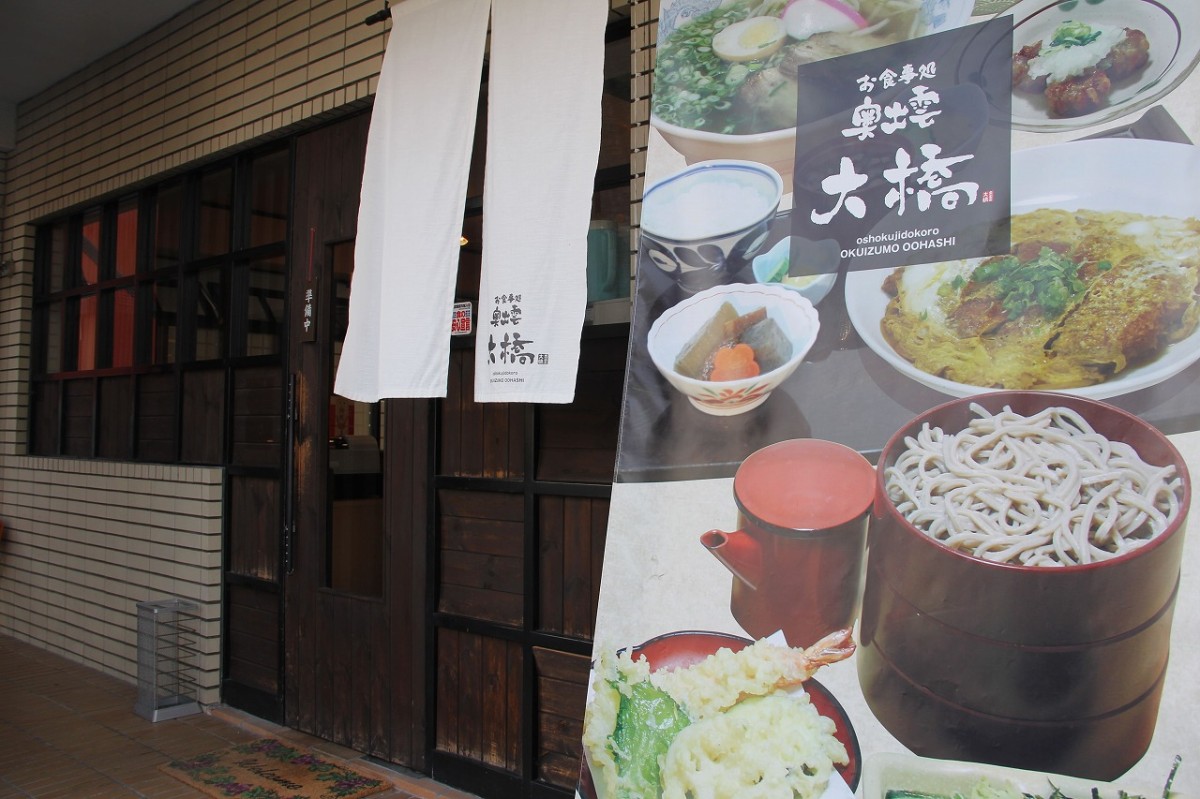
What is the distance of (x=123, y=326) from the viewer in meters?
7.29

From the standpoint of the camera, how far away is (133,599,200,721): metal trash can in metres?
5.83

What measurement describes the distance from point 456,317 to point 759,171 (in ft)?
7.22

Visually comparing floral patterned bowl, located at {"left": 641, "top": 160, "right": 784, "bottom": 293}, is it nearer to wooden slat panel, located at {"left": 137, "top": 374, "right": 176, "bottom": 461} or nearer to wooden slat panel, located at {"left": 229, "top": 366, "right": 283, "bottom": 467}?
wooden slat panel, located at {"left": 229, "top": 366, "right": 283, "bottom": 467}

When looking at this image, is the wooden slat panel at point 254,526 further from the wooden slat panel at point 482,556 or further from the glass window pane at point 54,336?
the glass window pane at point 54,336

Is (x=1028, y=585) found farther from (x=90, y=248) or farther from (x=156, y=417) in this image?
(x=90, y=248)

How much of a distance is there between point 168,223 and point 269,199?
1524 millimetres

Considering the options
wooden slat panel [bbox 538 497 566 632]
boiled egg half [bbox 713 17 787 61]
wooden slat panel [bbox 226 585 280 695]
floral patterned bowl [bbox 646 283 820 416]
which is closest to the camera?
floral patterned bowl [bbox 646 283 820 416]

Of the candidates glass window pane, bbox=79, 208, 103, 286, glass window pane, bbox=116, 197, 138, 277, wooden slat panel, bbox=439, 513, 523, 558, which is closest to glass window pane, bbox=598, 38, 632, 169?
wooden slat panel, bbox=439, 513, 523, 558

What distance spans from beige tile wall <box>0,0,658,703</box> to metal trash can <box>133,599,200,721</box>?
Result: 0.11 m

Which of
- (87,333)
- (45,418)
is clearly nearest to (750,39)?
(87,333)

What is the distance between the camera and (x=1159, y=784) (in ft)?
5.90

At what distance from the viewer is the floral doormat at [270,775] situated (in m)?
4.49

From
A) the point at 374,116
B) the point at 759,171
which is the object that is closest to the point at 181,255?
the point at 374,116

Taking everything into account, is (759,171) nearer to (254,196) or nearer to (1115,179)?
(1115,179)
